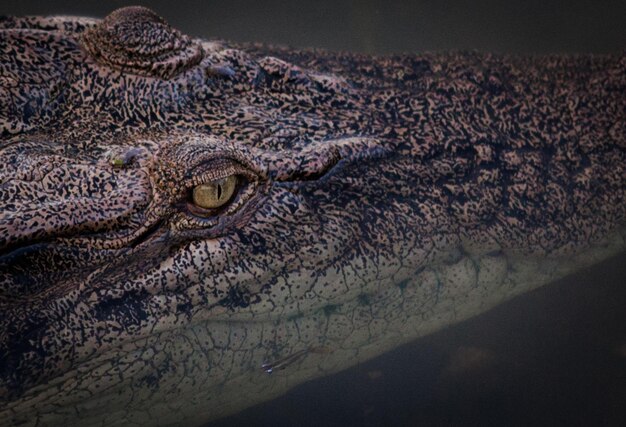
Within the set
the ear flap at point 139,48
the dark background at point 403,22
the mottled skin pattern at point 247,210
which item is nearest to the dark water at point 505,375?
the mottled skin pattern at point 247,210

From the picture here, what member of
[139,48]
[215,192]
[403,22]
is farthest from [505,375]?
[403,22]

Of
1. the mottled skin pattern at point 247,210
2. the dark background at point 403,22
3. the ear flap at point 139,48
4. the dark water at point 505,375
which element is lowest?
the dark water at point 505,375

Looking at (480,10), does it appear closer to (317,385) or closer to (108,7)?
(108,7)

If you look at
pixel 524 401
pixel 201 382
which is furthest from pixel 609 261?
pixel 201 382

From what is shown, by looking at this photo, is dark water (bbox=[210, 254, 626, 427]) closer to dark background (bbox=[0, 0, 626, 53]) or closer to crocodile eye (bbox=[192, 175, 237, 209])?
crocodile eye (bbox=[192, 175, 237, 209])

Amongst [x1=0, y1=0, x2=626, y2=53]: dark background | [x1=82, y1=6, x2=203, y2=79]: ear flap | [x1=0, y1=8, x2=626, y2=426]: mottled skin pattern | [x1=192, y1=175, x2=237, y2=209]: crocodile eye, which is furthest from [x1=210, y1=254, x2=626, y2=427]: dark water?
[x1=0, y1=0, x2=626, y2=53]: dark background

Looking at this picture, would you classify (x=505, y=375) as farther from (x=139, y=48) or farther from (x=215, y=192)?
(x=139, y=48)

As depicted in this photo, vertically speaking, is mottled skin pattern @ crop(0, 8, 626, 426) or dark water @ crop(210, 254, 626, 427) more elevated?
Result: mottled skin pattern @ crop(0, 8, 626, 426)

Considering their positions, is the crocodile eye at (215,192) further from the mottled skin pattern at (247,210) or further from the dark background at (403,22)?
the dark background at (403,22)
